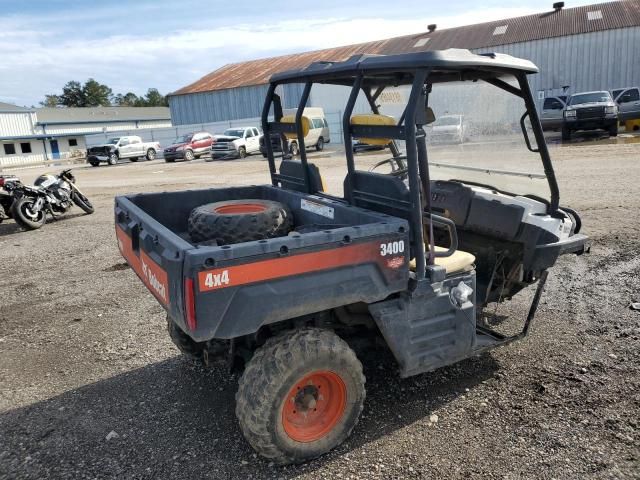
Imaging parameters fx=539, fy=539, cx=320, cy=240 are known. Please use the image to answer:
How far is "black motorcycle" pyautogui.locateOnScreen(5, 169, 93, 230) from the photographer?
10.3 m

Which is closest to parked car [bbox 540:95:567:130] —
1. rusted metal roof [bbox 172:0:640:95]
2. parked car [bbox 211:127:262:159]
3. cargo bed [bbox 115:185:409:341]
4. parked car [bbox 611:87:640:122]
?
parked car [bbox 611:87:640:122]

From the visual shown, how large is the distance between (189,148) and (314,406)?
29.0m

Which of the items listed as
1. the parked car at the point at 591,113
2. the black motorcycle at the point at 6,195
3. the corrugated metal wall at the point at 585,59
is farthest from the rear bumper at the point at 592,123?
the black motorcycle at the point at 6,195

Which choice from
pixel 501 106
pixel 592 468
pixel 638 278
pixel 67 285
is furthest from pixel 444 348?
pixel 67 285

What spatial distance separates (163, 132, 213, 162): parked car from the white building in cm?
2038

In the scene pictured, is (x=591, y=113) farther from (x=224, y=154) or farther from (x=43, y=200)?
(x=43, y=200)

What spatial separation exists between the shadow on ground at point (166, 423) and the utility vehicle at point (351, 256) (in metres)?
0.28

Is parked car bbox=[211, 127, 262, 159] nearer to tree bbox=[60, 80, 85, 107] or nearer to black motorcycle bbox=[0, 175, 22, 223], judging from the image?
black motorcycle bbox=[0, 175, 22, 223]

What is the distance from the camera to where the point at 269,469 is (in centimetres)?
300

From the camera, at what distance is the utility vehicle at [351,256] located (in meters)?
2.67

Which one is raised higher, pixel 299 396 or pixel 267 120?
pixel 267 120

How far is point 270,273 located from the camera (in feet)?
8.70

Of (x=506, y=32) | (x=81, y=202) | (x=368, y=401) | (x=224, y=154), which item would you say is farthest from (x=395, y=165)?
(x=506, y=32)

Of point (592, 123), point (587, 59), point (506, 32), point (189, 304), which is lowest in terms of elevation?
point (189, 304)
